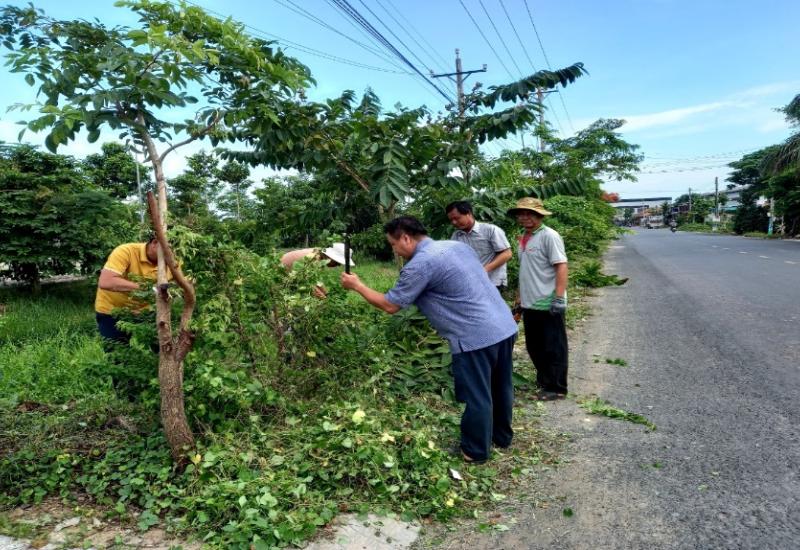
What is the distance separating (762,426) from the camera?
150 inches

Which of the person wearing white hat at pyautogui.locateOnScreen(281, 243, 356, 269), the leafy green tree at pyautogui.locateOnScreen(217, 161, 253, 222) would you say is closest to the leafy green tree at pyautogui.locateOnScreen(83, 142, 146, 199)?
the leafy green tree at pyautogui.locateOnScreen(217, 161, 253, 222)

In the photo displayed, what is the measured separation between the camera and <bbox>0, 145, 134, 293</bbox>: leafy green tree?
9938 mm

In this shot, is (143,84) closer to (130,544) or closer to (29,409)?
(130,544)

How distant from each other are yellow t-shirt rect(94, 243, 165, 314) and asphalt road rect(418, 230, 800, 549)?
2983mm

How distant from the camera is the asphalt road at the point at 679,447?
267cm

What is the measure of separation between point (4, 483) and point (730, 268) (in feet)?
51.0

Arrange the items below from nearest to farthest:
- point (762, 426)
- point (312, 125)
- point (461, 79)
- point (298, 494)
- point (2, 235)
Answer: point (298, 494), point (762, 426), point (312, 125), point (2, 235), point (461, 79)

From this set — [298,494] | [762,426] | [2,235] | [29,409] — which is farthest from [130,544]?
[2,235]

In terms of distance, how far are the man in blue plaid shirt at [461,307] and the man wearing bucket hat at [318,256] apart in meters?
0.50

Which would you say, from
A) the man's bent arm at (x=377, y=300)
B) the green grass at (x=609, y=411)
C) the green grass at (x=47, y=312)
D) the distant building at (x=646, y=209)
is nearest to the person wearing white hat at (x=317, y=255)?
the man's bent arm at (x=377, y=300)

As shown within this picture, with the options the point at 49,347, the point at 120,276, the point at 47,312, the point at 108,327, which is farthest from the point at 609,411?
the point at 47,312

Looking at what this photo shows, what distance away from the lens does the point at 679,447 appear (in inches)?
140

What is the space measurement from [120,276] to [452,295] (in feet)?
8.09

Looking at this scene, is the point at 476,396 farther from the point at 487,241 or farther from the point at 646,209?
the point at 646,209
